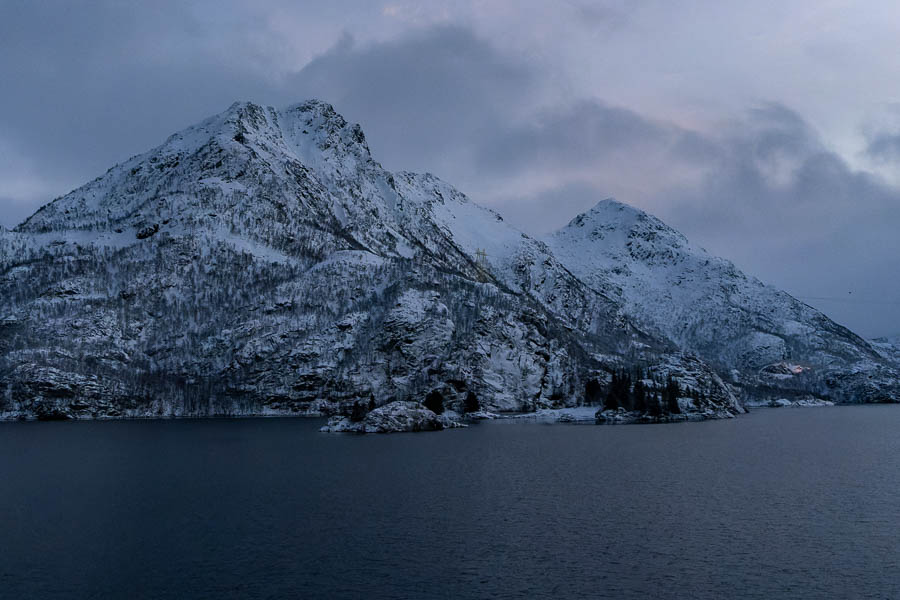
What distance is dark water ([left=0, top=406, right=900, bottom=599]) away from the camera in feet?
144

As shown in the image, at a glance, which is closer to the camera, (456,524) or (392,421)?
(456,524)

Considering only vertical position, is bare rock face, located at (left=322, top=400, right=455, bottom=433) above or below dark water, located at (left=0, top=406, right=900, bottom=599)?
above

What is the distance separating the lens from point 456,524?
198 ft

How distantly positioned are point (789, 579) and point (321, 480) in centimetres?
5711

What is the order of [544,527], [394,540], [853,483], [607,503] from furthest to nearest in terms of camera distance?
[853,483] < [607,503] < [544,527] < [394,540]

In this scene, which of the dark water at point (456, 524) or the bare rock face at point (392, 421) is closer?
the dark water at point (456, 524)

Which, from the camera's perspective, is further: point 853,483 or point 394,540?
point 853,483

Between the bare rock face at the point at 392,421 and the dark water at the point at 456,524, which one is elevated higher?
the bare rock face at the point at 392,421

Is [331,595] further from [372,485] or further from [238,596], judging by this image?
[372,485]

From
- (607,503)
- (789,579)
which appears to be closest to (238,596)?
(789,579)

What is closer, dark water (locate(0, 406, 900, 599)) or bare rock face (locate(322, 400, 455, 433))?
dark water (locate(0, 406, 900, 599))

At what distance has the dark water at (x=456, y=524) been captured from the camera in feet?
144

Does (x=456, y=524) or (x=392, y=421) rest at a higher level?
(x=392, y=421)

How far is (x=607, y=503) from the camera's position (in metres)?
68.8
